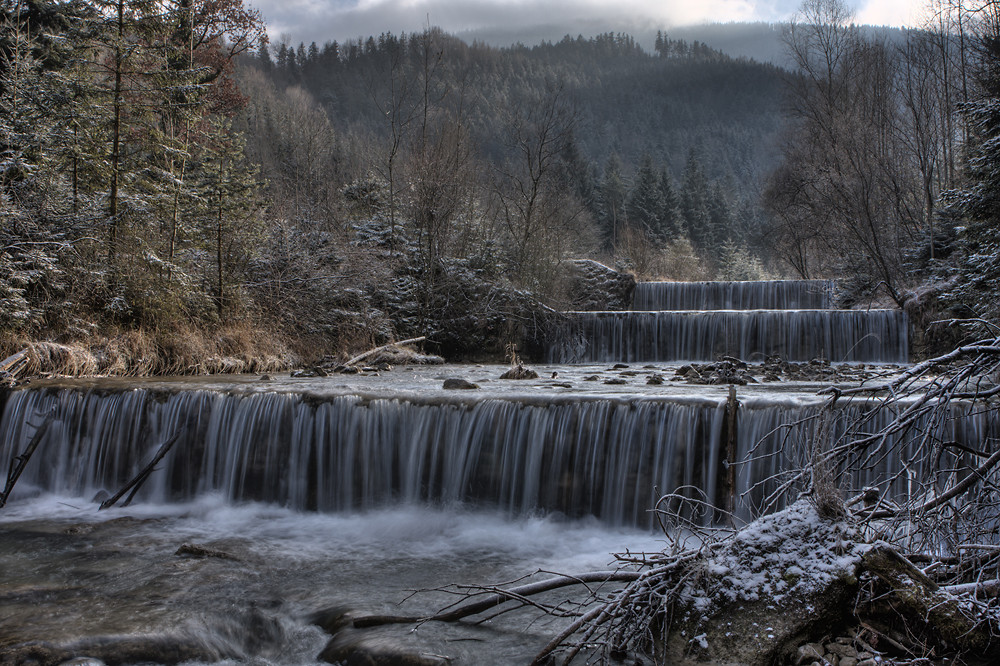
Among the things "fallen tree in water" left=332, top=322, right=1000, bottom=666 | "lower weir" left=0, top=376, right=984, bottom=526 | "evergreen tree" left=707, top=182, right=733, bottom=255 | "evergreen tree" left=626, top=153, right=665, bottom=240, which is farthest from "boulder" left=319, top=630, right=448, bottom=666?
"evergreen tree" left=707, top=182, right=733, bottom=255

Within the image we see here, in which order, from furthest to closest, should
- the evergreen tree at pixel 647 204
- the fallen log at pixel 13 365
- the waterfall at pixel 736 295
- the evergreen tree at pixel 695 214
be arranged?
the evergreen tree at pixel 695 214 < the evergreen tree at pixel 647 204 < the waterfall at pixel 736 295 < the fallen log at pixel 13 365

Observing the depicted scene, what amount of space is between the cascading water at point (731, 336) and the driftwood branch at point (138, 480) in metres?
11.8

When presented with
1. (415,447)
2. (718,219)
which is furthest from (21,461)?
(718,219)

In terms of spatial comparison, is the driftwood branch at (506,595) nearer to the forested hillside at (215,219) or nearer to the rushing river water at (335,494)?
the rushing river water at (335,494)

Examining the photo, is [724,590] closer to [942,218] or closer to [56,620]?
[56,620]

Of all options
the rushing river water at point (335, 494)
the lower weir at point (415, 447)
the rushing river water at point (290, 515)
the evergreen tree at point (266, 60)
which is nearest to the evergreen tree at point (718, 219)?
the rushing river water at point (335, 494)

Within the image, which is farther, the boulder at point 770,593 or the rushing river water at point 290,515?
the rushing river water at point 290,515

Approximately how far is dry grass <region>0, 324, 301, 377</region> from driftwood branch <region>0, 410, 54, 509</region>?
6.75 ft

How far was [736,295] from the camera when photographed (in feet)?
80.2

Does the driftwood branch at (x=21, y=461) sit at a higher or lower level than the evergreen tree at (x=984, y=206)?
lower

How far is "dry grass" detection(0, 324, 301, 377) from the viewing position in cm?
1141

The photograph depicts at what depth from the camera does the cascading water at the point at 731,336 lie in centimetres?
1688

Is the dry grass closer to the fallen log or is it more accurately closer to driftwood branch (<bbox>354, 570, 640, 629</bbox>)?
the fallen log

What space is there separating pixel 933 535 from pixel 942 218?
2003cm
